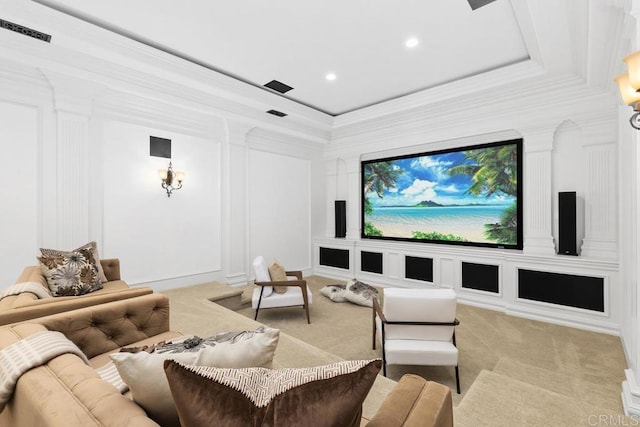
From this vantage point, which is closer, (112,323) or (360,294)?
(112,323)

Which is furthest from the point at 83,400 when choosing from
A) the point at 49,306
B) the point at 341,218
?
the point at 341,218

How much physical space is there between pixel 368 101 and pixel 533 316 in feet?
13.3

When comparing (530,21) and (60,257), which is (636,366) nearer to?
(530,21)

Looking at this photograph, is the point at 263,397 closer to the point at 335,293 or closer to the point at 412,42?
the point at 412,42

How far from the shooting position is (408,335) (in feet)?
8.33

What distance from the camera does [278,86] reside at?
14.8ft

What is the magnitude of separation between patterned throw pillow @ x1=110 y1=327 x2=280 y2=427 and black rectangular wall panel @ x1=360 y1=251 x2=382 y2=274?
4734 millimetres

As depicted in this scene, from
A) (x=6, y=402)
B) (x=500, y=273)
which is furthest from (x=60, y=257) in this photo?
(x=500, y=273)

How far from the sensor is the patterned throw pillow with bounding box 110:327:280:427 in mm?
919

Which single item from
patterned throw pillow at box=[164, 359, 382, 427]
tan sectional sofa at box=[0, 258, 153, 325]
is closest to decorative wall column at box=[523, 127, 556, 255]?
patterned throw pillow at box=[164, 359, 382, 427]

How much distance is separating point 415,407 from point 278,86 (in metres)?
4.43

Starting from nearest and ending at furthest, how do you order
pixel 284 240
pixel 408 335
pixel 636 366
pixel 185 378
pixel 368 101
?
pixel 185 378 < pixel 636 366 < pixel 408 335 < pixel 368 101 < pixel 284 240

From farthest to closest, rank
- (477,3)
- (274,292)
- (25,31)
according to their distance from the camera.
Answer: (274,292) → (25,31) → (477,3)

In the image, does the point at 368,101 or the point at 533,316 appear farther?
the point at 368,101
